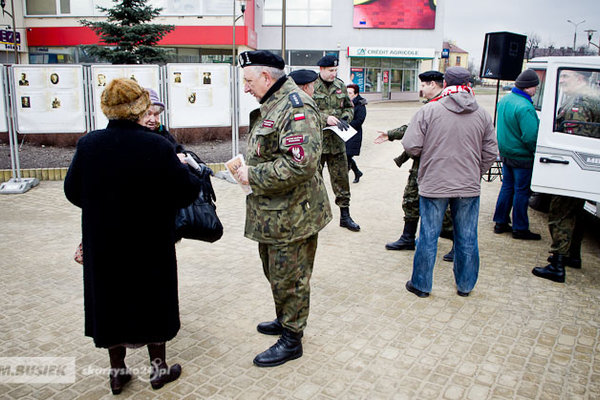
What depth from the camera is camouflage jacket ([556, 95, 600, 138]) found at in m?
4.89

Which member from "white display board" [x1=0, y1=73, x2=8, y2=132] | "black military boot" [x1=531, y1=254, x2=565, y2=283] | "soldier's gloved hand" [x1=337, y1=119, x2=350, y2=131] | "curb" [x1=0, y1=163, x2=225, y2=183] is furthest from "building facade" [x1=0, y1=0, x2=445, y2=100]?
"black military boot" [x1=531, y1=254, x2=565, y2=283]

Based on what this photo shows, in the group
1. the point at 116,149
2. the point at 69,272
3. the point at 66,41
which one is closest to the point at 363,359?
the point at 116,149

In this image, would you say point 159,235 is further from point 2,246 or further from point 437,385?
point 2,246

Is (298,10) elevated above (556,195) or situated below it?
above

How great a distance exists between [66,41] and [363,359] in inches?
1285

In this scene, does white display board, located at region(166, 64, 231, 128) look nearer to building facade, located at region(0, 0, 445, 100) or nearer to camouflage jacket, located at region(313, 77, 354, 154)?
camouflage jacket, located at region(313, 77, 354, 154)

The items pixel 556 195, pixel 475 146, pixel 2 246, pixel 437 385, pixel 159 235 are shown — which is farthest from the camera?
pixel 2 246

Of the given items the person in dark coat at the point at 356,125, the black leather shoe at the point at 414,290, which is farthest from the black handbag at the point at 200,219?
the person in dark coat at the point at 356,125

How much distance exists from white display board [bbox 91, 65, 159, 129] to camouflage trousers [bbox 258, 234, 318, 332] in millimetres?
6550

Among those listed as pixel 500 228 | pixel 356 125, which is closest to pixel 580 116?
pixel 500 228

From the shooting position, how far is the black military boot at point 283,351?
3.44 metres

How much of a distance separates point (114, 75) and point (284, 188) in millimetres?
7103

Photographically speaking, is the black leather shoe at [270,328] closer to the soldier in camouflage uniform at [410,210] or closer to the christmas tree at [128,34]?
the soldier in camouflage uniform at [410,210]

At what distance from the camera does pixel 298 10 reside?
35969 millimetres
